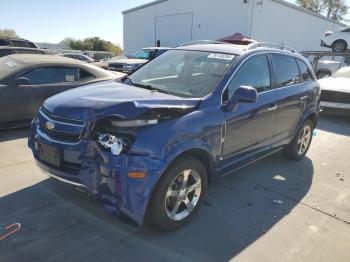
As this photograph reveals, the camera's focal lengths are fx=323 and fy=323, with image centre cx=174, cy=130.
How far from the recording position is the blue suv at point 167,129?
8.84 feet

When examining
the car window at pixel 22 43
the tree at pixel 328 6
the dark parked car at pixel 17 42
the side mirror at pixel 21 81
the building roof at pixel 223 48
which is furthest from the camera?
the tree at pixel 328 6

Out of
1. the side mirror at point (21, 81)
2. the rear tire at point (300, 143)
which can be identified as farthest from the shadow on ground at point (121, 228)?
the side mirror at point (21, 81)

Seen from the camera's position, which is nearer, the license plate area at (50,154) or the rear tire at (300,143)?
the license plate area at (50,154)

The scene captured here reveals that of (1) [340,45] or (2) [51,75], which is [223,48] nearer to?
(2) [51,75]

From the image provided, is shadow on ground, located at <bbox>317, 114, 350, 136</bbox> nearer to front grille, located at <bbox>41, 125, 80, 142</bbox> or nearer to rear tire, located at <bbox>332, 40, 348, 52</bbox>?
front grille, located at <bbox>41, 125, 80, 142</bbox>

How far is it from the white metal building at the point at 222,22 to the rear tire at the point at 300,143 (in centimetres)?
1676

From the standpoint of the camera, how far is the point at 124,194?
266 cm

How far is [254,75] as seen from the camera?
3.96 meters

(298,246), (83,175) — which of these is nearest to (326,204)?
(298,246)

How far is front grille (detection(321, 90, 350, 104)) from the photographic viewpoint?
886 cm

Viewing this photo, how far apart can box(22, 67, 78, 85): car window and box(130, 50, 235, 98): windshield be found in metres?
2.75

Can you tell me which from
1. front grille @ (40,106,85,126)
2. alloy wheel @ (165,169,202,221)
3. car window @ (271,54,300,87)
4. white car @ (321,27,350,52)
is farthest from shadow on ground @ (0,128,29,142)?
white car @ (321,27,350,52)

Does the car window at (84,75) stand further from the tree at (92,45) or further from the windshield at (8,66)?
the tree at (92,45)

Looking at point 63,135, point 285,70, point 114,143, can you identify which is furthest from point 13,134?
point 285,70
